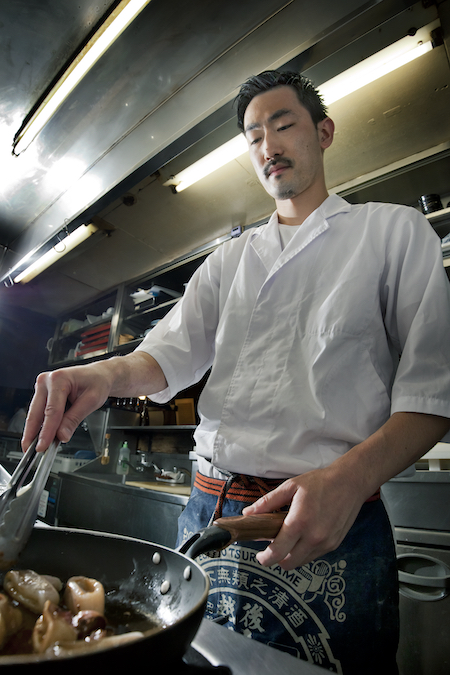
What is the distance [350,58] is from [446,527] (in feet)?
6.19

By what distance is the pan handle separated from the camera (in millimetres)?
450

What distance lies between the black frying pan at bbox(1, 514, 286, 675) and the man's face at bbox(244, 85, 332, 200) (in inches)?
37.2

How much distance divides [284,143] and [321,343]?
2.17 feet

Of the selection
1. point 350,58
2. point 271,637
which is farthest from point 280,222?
point 271,637

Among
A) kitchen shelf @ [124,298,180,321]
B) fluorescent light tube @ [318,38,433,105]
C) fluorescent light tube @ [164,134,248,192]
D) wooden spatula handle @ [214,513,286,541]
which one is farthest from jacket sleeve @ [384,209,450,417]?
kitchen shelf @ [124,298,180,321]

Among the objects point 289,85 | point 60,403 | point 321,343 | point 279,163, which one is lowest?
point 60,403

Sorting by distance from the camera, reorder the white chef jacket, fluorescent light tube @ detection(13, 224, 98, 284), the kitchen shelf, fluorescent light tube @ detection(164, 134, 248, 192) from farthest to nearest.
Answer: the kitchen shelf < fluorescent light tube @ detection(13, 224, 98, 284) < fluorescent light tube @ detection(164, 134, 248, 192) < the white chef jacket

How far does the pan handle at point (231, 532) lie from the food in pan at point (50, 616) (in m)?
0.11

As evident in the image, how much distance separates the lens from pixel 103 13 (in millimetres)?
1255

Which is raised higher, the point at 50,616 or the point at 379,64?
the point at 379,64

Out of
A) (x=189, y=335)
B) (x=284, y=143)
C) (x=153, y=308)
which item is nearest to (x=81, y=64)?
(x=284, y=143)

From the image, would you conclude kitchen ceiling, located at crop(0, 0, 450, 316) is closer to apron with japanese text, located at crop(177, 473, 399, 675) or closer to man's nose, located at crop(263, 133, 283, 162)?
man's nose, located at crop(263, 133, 283, 162)

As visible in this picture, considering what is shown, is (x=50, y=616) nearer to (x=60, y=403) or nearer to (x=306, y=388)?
(x=60, y=403)

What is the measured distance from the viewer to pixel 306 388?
804mm
